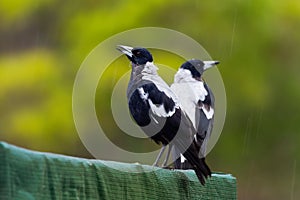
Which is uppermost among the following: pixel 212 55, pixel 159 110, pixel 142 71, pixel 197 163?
pixel 142 71

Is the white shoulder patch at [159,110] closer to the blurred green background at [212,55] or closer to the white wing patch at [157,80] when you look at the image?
the white wing patch at [157,80]

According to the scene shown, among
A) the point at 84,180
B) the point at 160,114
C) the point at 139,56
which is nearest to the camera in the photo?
the point at 84,180

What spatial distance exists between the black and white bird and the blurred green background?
206 cm

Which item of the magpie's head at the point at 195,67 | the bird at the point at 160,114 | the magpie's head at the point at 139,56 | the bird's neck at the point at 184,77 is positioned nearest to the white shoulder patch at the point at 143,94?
the bird at the point at 160,114

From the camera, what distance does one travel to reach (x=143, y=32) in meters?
7.36

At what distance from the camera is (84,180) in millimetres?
2971

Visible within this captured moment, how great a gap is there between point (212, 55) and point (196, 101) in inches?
121

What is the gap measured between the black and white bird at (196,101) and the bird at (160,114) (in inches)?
4.0

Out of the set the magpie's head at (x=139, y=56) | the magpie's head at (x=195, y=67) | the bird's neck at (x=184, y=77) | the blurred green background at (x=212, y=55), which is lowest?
the blurred green background at (x=212, y=55)

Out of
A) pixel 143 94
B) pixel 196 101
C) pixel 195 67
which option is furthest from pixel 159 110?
pixel 195 67

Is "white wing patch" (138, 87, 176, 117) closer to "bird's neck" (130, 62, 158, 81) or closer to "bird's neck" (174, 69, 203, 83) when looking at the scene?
"bird's neck" (130, 62, 158, 81)

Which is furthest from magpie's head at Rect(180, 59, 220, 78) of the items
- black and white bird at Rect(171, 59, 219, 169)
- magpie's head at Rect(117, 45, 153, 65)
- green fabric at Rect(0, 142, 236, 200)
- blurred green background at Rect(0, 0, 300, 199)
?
blurred green background at Rect(0, 0, 300, 199)

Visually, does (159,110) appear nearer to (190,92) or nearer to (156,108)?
(156,108)

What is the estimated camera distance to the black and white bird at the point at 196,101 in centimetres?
449
